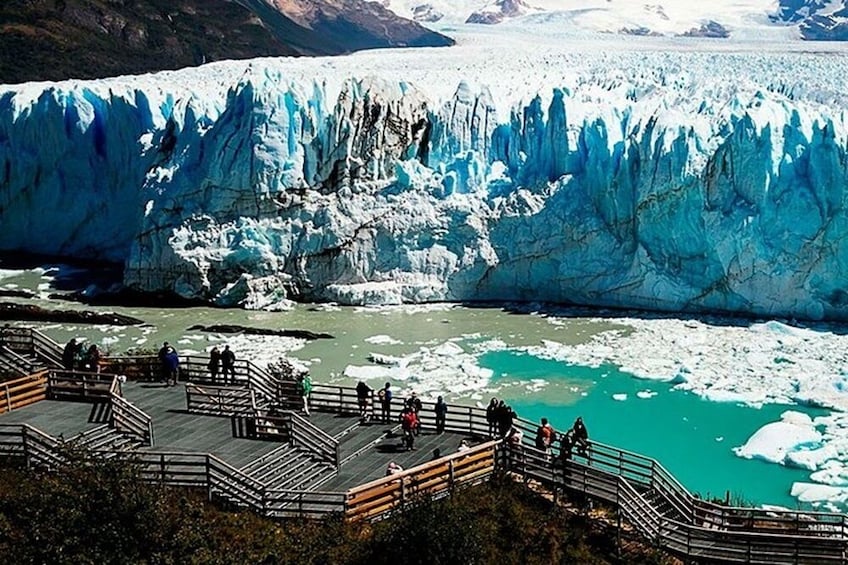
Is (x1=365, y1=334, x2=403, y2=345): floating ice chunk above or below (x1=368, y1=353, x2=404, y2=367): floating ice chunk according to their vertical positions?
below

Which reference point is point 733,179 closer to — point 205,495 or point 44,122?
point 205,495

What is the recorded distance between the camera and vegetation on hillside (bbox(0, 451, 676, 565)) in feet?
25.0

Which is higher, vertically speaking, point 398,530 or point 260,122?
point 260,122

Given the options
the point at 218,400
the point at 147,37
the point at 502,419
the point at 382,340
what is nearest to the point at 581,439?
the point at 502,419

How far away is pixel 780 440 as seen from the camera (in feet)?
47.3

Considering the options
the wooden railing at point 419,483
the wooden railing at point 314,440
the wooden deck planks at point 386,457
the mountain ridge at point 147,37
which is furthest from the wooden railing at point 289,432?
the mountain ridge at point 147,37

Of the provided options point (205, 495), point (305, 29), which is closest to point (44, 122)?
point (205, 495)

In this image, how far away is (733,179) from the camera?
22.7m

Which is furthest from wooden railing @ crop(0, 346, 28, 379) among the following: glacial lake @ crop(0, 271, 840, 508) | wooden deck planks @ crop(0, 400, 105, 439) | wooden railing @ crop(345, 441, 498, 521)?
wooden railing @ crop(345, 441, 498, 521)

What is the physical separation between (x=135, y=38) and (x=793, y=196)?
4930 cm

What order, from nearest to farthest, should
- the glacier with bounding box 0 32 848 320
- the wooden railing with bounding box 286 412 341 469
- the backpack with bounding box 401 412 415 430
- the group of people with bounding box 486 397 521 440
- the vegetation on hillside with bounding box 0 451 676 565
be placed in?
the vegetation on hillside with bounding box 0 451 676 565 → the wooden railing with bounding box 286 412 341 469 → the group of people with bounding box 486 397 521 440 → the backpack with bounding box 401 412 415 430 → the glacier with bounding box 0 32 848 320

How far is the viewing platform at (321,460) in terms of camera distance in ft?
30.0

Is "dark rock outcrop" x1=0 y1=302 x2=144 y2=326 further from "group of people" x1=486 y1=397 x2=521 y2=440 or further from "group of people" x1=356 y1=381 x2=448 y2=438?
"group of people" x1=486 y1=397 x2=521 y2=440

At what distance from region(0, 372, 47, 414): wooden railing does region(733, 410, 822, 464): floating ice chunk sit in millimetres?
10044
